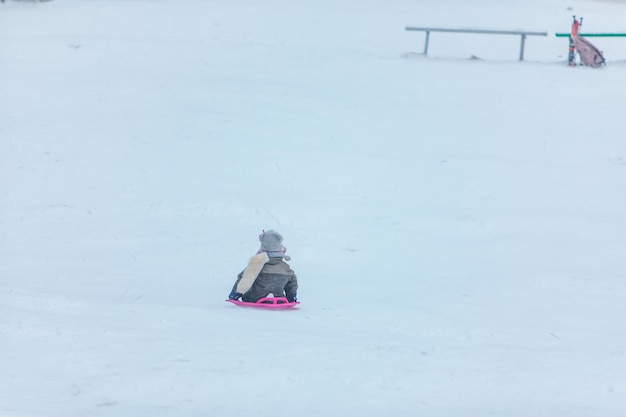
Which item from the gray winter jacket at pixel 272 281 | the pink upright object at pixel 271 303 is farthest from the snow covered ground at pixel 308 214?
the gray winter jacket at pixel 272 281

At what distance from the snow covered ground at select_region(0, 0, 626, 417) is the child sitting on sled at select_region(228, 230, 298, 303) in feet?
0.69

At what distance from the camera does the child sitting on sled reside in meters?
7.92

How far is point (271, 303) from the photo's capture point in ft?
26.4

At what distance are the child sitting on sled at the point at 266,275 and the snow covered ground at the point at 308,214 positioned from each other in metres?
0.21

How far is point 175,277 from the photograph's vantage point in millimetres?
9523

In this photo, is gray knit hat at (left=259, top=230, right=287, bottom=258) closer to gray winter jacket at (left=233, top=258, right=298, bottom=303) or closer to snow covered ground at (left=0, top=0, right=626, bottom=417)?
gray winter jacket at (left=233, top=258, right=298, bottom=303)

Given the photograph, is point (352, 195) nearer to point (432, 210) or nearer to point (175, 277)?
point (432, 210)

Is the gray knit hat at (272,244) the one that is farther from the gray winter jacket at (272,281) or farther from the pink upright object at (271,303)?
the pink upright object at (271,303)

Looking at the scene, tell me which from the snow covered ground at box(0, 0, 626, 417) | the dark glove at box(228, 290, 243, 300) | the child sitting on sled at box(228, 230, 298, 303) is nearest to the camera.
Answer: the snow covered ground at box(0, 0, 626, 417)

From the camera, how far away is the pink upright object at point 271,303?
793 cm

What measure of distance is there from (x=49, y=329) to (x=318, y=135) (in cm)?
853

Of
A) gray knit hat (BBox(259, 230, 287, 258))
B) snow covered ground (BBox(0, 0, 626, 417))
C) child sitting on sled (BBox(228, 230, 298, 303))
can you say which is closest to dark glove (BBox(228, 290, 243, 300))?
child sitting on sled (BBox(228, 230, 298, 303))

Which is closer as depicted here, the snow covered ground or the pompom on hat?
the snow covered ground

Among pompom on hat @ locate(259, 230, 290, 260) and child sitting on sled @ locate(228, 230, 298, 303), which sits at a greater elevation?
pompom on hat @ locate(259, 230, 290, 260)
